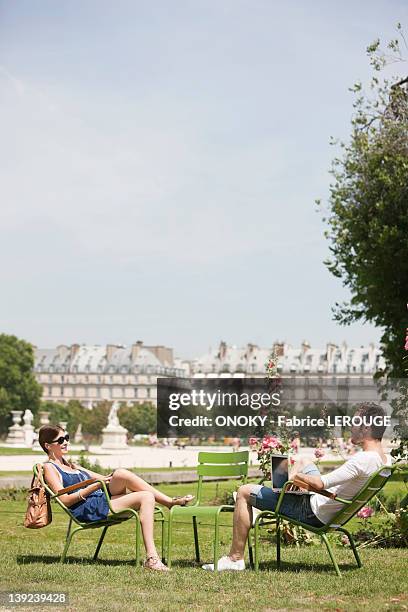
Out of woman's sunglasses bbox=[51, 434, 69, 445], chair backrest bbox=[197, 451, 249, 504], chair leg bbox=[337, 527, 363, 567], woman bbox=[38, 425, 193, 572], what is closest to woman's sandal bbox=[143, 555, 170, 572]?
woman bbox=[38, 425, 193, 572]

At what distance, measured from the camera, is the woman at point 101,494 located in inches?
268

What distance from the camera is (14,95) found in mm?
7480

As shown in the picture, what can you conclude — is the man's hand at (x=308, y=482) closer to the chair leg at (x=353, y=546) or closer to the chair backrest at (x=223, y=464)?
the chair leg at (x=353, y=546)

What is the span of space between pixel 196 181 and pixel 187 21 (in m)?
6.11

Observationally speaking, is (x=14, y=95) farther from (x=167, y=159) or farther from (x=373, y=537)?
(x=167, y=159)

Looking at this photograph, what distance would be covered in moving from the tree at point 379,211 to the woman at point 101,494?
44.6ft

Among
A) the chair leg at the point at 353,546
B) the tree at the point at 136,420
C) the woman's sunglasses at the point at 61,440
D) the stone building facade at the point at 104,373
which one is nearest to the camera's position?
the chair leg at the point at 353,546

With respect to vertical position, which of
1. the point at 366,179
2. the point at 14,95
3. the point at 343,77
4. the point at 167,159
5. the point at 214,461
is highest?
the point at 343,77

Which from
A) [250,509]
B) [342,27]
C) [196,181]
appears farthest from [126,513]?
[196,181]

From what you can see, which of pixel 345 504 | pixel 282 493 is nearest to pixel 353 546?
pixel 345 504

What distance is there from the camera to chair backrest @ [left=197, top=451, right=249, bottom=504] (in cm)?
760

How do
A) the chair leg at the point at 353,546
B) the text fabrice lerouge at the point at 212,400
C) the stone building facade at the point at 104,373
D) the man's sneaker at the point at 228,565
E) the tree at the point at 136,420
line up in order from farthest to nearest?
the stone building facade at the point at 104,373 < the tree at the point at 136,420 < the text fabrice lerouge at the point at 212,400 < the chair leg at the point at 353,546 < the man's sneaker at the point at 228,565

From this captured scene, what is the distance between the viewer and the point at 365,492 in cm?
664

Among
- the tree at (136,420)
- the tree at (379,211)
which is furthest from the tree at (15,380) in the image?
the tree at (379,211)
